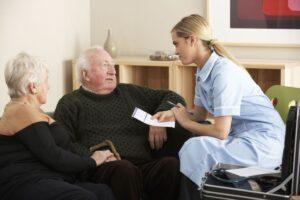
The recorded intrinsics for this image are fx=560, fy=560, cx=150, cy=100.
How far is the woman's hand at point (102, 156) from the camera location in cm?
279

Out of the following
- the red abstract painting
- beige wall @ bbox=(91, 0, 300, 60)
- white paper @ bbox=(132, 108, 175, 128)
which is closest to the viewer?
white paper @ bbox=(132, 108, 175, 128)

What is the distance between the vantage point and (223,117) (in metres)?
2.56

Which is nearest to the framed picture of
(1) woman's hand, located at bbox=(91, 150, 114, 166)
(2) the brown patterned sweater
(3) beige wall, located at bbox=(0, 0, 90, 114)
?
(3) beige wall, located at bbox=(0, 0, 90, 114)

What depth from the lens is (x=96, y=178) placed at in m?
2.76

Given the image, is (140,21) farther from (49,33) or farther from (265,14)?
(265,14)

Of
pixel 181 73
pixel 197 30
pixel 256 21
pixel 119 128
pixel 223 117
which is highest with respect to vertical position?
pixel 256 21

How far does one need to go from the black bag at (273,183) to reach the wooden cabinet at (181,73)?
203 cm

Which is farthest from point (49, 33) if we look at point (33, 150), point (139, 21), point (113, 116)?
point (33, 150)

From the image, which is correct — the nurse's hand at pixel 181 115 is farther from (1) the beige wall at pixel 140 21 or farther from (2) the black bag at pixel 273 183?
(1) the beige wall at pixel 140 21

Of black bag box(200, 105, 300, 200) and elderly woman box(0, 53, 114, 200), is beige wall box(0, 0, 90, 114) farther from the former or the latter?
black bag box(200, 105, 300, 200)

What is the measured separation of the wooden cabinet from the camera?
3.97 meters

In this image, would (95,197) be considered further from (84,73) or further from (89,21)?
(89,21)

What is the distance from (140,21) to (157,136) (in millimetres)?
1892

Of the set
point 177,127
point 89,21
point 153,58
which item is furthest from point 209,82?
point 89,21
